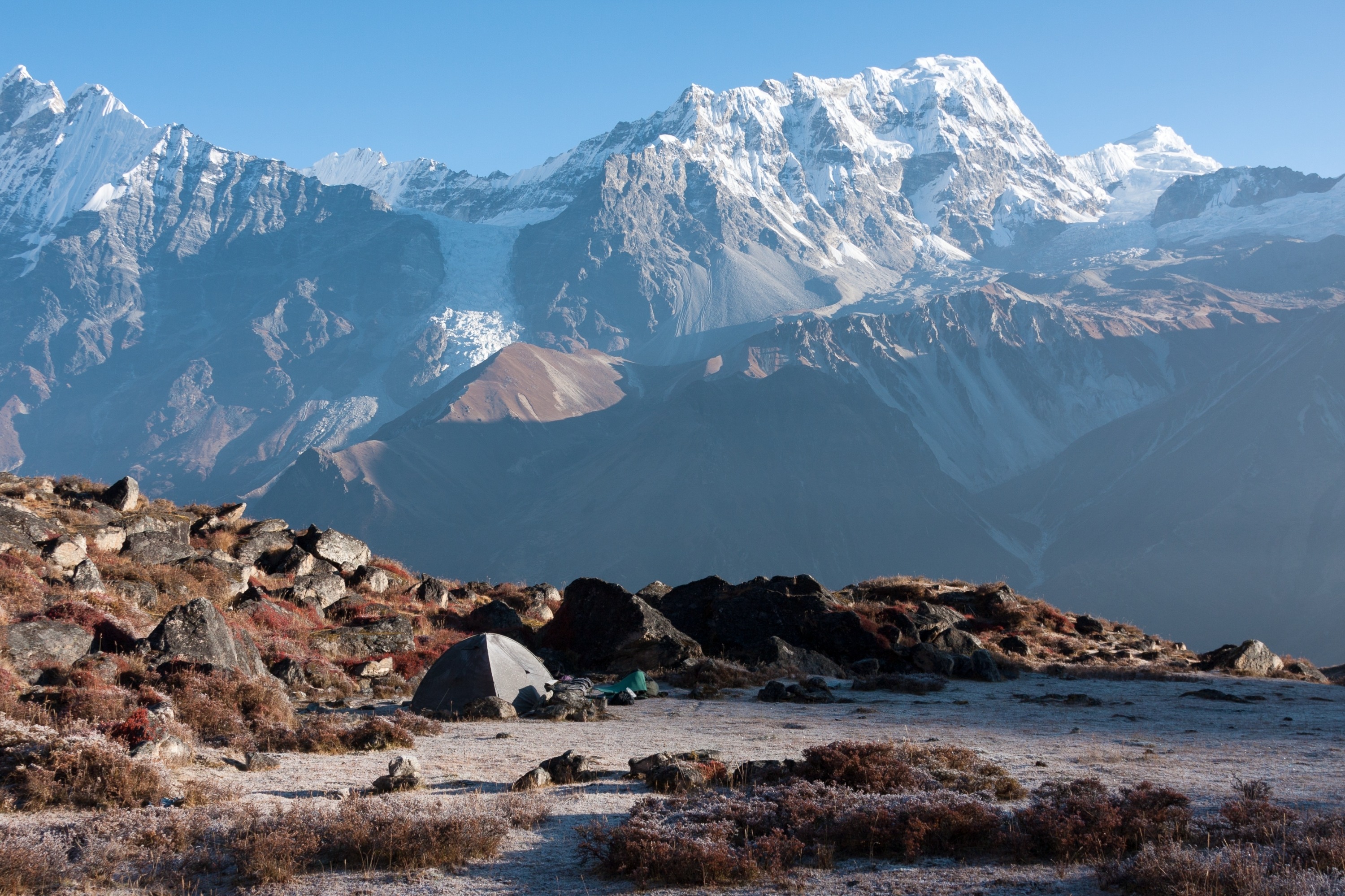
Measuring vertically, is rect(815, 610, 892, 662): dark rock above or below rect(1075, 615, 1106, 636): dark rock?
above

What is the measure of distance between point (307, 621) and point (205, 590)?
3302 millimetres

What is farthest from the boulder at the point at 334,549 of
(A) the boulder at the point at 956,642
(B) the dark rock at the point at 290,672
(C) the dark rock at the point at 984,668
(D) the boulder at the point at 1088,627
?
(D) the boulder at the point at 1088,627

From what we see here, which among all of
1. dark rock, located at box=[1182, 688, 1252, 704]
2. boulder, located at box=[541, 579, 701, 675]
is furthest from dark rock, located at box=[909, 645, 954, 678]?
boulder, located at box=[541, 579, 701, 675]

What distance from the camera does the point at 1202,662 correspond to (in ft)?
113

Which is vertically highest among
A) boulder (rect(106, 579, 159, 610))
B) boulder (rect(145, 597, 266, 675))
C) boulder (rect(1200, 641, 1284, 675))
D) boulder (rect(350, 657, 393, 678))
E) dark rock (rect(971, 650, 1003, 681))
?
boulder (rect(106, 579, 159, 610))

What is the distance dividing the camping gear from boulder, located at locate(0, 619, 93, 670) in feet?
41.2

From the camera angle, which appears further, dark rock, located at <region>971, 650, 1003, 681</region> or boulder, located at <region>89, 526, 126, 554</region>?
dark rock, located at <region>971, 650, 1003, 681</region>

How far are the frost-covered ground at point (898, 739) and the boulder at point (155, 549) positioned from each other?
47.7 ft

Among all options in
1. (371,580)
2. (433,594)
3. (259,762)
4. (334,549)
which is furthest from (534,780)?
(334,549)

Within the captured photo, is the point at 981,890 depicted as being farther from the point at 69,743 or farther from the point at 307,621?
the point at 307,621

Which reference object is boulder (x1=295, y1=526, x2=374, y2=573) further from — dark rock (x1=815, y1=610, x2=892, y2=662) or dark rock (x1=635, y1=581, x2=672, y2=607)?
dark rock (x1=815, y1=610, x2=892, y2=662)

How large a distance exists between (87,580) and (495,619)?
49.0ft

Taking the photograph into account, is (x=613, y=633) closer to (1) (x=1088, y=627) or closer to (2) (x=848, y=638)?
(2) (x=848, y=638)

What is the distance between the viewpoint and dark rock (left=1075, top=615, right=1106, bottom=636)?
3966 cm
